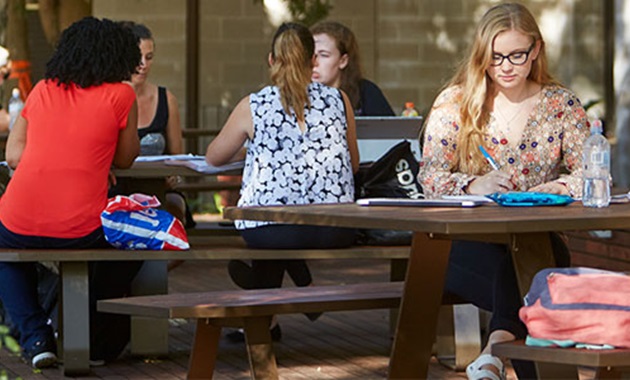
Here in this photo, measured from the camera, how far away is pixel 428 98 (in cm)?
1614

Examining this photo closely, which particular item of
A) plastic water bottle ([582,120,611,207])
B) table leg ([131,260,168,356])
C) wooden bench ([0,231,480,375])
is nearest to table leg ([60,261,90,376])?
wooden bench ([0,231,480,375])

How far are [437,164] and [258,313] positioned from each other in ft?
3.42

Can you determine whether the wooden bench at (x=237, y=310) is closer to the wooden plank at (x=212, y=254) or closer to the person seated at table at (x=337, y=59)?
the wooden plank at (x=212, y=254)

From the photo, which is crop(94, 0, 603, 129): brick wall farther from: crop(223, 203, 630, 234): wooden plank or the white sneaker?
crop(223, 203, 630, 234): wooden plank

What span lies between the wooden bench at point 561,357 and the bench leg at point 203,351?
4.69ft

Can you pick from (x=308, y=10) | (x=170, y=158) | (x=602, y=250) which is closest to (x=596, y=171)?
(x=170, y=158)

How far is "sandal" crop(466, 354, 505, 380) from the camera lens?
5.72 meters

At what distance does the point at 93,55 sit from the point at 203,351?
6.49ft

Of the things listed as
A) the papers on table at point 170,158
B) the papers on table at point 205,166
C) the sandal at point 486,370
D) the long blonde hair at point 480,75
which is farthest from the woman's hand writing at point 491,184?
the papers on table at point 170,158

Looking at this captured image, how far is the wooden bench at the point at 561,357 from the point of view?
471cm

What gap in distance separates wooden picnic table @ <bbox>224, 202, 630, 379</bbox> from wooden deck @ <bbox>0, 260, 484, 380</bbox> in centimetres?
159

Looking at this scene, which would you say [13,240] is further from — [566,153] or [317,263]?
[317,263]

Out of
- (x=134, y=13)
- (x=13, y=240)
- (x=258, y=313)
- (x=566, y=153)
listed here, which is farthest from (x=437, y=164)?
(x=134, y=13)

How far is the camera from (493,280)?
5.96 meters
